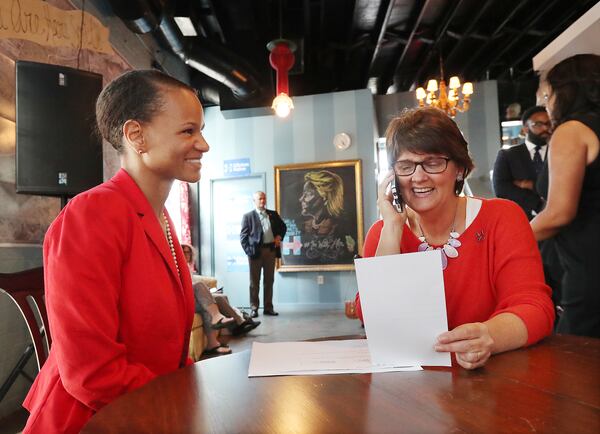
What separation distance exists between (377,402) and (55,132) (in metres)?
2.27

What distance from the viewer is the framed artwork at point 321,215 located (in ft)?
22.8

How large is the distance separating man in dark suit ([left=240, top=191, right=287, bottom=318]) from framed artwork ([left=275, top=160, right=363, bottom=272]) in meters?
0.54

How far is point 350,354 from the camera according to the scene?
96 centimetres

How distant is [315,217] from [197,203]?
2.08 metres

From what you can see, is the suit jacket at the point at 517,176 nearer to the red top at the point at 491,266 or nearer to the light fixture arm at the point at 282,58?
the red top at the point at 491,266

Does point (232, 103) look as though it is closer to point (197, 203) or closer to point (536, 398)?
point (197, 203)

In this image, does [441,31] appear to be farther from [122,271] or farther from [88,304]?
[88,304]

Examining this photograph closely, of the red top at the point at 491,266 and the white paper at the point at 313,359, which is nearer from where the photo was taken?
the white paper at the point at 313,359

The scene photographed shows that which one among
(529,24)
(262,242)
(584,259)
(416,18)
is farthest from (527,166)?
(529,24)

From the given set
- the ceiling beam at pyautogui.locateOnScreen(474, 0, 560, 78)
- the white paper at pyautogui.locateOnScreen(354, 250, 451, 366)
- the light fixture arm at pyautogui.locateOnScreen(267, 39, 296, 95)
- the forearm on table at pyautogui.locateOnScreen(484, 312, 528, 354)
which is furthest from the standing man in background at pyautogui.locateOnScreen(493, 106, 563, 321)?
the ceiling beam at pyautogui.locateOnScreen(474, 0, 560, 78)

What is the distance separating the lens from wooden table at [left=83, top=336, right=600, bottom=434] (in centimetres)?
57

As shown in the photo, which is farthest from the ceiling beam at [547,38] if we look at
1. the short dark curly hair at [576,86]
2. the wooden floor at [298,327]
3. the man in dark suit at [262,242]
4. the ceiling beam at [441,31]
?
the short dark curly hair at [576,86]

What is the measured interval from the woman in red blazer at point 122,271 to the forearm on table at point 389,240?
53 cm

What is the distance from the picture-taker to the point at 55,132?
230cm
